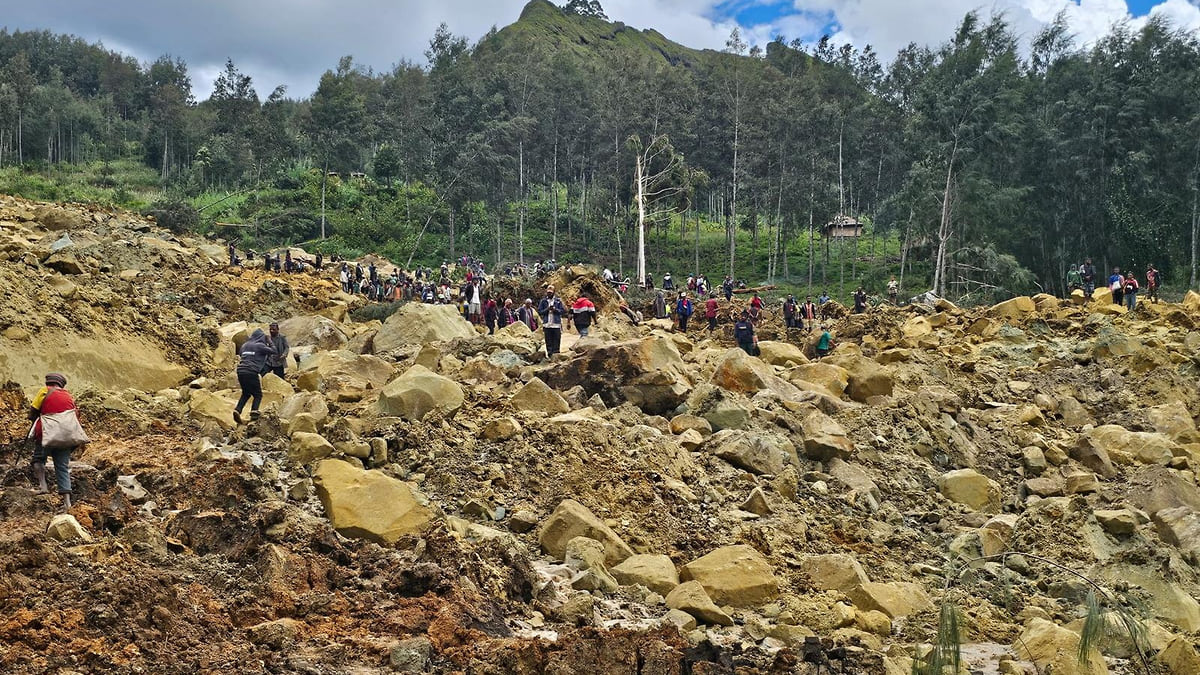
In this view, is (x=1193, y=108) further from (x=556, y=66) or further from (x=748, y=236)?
(x=556, y=66)

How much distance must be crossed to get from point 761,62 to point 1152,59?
25311 mm

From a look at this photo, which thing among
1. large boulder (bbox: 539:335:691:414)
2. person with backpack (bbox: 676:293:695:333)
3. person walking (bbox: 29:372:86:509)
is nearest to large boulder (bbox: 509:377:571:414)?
large boulder (bbox: 539:335:691:414)

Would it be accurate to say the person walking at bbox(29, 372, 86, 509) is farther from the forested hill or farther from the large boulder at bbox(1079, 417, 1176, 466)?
the forested hill

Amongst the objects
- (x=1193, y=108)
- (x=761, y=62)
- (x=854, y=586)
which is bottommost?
(x=854, y=586)

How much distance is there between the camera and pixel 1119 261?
137 feet

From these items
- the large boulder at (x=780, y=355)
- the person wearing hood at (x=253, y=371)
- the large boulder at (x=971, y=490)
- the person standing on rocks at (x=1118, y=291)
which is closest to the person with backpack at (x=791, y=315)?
the large boulder at (x=780, y=355)

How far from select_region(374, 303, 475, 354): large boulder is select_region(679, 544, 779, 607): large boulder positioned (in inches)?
362

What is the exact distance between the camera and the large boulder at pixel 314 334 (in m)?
17.5

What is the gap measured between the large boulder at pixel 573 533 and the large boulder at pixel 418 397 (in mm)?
2787

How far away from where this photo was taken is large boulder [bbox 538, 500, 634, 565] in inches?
320

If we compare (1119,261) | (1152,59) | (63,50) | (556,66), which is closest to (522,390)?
(1119,261)

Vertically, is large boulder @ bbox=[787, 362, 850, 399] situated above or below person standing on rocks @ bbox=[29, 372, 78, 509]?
below

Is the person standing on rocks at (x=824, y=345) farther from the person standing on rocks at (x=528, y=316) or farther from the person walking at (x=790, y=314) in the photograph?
the person standing on rocks at (x=528, y=316)

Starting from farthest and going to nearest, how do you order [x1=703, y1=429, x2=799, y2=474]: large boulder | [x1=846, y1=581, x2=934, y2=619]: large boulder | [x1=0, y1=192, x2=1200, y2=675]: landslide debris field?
[x1=703, y1=429, x2=799, y2=474]: large boulder, [x1=846, y1=581, x2=934, y2=619]: large boulder, [x1=0, y1=192, x2=1200, y2=675]: landslide debris field
